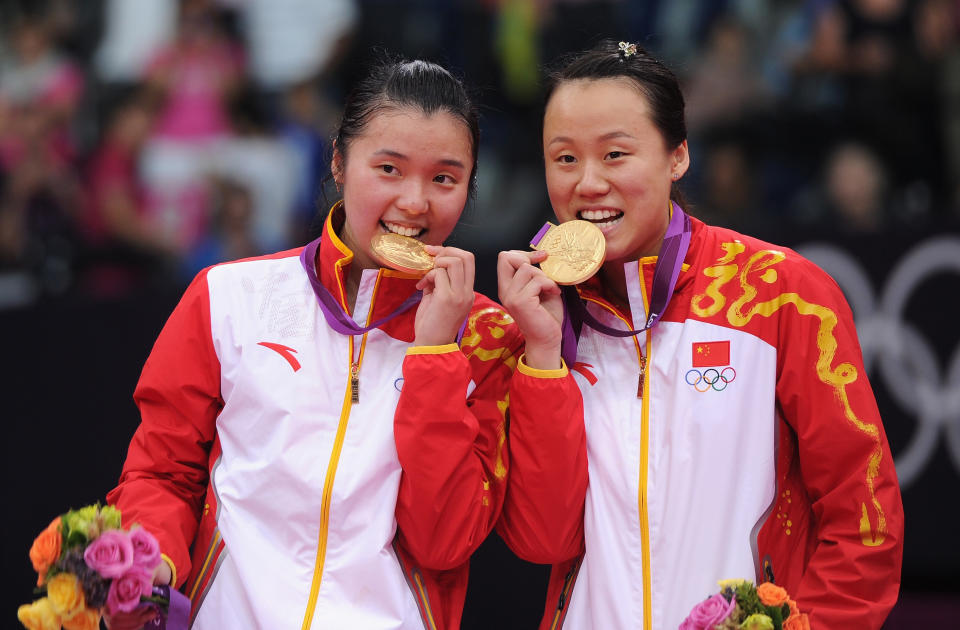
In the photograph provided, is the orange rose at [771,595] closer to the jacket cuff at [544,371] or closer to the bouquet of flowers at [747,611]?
the bouquet of flowers at [747,611]

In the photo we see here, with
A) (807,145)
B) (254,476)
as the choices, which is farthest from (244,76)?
(254,476)

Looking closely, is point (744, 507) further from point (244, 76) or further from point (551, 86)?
point (244, 76)

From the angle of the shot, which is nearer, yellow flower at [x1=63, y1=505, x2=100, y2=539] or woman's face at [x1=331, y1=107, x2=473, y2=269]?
yellow flower at [x1=63, y1=505, x2=100, y2=539]

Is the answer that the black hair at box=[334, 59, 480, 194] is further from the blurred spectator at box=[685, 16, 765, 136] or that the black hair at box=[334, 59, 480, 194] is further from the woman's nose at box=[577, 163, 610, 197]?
the blurred spectator at box=[685, 16, 765, 136]

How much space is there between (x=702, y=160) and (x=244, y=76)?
2.98 metres

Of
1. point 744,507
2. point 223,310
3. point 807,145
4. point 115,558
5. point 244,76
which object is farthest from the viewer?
point 244,76

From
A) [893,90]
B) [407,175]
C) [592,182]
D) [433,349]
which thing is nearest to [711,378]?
[592,182]

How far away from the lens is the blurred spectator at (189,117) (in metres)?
7.07

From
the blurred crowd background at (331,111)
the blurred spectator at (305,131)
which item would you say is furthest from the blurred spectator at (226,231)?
the blurred spectator at (305,131)

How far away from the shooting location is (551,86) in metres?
3.18

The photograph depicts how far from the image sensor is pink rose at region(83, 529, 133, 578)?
2484 mm

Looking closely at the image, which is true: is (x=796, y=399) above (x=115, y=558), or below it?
above

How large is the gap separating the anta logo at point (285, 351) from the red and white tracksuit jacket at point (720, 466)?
0.55 metres

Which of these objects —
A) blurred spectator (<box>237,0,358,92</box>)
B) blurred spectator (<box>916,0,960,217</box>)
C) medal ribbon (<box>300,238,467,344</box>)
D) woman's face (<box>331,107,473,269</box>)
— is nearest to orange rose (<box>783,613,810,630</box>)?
medal ribbon (<box>300,238,467,344</box>)
